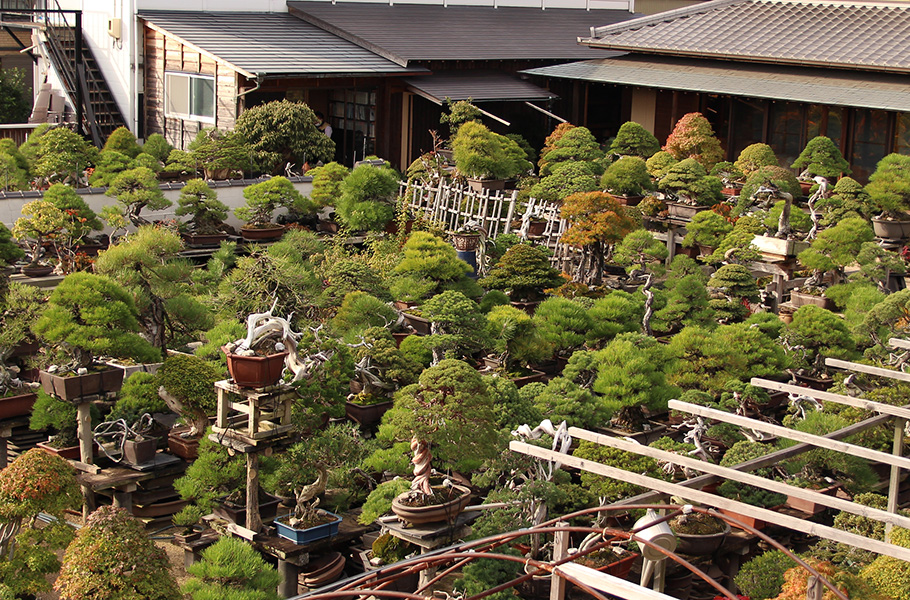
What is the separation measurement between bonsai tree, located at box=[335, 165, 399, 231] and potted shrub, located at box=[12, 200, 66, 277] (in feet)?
12.0

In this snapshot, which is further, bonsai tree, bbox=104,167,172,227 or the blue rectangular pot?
bonsai tree, bbox=104,167,172,227

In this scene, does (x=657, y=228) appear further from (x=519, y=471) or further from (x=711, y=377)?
(x=519, y=471)

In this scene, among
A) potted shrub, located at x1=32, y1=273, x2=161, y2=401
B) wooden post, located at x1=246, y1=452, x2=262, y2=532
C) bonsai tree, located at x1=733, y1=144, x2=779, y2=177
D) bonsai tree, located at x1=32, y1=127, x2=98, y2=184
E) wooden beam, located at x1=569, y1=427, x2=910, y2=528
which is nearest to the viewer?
wooden beam, located at x1=569, y1=427, x2=910, y2=528

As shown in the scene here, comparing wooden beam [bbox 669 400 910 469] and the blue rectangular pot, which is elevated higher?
wooden beam [bbox 669 400 910 469]

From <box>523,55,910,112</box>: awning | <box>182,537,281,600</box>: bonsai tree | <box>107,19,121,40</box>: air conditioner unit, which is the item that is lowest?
<box>182,537,281,600</box>: bonsai tree

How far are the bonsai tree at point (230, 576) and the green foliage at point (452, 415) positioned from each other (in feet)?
3.80

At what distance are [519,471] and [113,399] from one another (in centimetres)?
321

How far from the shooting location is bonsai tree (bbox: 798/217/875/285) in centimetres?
1154

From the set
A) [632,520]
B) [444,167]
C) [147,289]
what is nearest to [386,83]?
[444,167]

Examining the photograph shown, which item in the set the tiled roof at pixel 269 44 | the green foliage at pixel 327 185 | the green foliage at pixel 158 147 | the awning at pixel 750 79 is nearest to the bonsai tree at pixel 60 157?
the green foliage at pixel 158 147

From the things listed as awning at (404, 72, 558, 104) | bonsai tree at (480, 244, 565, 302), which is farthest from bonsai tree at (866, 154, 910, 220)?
awning at (404, 72, 558, 104)

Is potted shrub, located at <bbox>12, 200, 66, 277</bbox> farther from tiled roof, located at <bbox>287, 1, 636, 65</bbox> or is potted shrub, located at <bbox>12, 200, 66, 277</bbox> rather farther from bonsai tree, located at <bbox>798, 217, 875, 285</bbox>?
tiled roof, located at <bbox>287, 1, 636, 65</bbox>

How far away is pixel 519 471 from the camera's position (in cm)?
673

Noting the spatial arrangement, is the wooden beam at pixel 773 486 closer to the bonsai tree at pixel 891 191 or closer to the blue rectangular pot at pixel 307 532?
the blue rectangular pot at pixel 307 532
